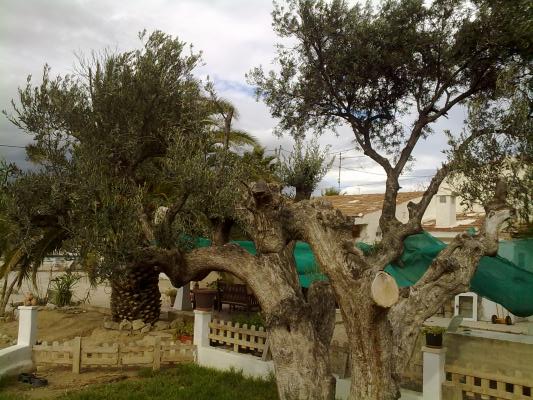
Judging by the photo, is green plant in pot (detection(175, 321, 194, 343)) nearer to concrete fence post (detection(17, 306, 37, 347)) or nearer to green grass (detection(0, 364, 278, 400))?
green grass (detection(0, 364, 278, 400))

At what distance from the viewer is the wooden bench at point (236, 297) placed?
12.8 m

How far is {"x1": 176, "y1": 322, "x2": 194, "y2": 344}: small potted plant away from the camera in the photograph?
32.8 feet

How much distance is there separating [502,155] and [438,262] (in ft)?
9.47

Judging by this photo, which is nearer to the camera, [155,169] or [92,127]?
[92,127]

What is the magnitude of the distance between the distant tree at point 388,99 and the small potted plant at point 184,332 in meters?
4.62

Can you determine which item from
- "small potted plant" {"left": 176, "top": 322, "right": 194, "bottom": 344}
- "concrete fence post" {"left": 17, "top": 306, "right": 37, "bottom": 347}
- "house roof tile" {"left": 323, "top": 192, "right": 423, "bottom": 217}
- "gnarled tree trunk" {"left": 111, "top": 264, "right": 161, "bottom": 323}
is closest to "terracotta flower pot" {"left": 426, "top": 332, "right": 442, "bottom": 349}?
"small potted plant" {"left": 176, "top": 322, "right": 194, "bottom": 344}

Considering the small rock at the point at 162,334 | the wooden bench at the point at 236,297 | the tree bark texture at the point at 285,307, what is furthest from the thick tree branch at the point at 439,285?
the wooden bench at the point at 236,297

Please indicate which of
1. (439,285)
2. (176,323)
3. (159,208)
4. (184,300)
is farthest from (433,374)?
(184,300)

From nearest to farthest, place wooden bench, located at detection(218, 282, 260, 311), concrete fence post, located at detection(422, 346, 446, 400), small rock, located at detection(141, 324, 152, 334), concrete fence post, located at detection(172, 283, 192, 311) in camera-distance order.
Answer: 1. concrete fence post, located at detection(422, 346, 446, 400)
2. small rock, located at detection(141, 324, 152, 334)
3. wooden bench, located at detection(218, 282, 260, 311)
4. concrete fence post, located at detection(172, 283, 192, 311)

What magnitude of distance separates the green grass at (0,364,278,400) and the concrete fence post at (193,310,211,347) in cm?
70

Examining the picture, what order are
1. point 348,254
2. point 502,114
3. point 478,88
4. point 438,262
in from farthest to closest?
point 478,88
point 502,114
point 438,262
point 348,254

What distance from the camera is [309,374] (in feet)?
17.6

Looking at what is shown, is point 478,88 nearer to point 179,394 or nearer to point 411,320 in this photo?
point 411,320

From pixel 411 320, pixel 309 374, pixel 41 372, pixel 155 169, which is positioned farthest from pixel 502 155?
pixel 41 372
